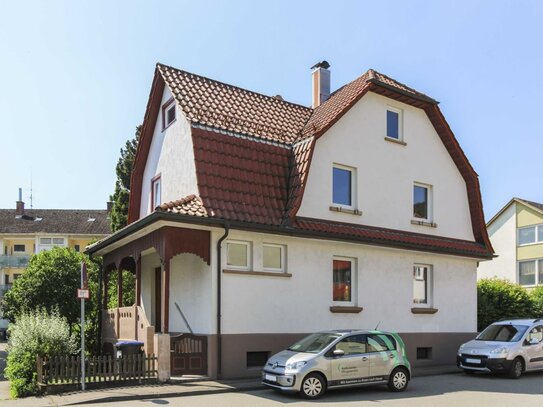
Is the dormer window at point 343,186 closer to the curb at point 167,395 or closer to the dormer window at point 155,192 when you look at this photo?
the dormer window at point 155,192

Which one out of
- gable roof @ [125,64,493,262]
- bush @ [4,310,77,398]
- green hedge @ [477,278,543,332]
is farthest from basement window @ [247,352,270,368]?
green hedge @ [477,278,543,332]

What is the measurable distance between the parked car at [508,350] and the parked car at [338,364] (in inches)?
152

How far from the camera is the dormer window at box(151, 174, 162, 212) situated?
19.8m

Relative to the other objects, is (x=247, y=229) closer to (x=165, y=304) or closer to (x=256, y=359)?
(x=165, y=304)

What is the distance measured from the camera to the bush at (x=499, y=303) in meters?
24.8

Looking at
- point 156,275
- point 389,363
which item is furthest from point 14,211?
point 389,363

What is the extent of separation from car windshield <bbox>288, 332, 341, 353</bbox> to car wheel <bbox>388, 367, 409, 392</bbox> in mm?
1745

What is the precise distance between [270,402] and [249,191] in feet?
21.0

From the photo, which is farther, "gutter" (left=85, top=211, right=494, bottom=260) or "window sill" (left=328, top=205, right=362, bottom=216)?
"window sill" (left=328, top=205, right=362, bottom=216)

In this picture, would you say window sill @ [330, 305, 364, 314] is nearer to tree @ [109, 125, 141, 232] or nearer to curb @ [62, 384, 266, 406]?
curb @ [62, 384, 266, 406]

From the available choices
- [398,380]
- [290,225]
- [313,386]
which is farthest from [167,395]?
[290,225]

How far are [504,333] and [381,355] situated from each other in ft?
19.8

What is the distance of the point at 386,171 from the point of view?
1967cm

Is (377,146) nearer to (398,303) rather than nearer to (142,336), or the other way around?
(398,303)
